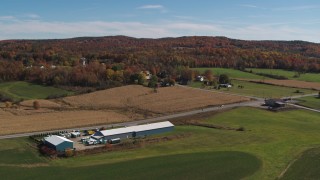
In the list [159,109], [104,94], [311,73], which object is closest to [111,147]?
[159,109]

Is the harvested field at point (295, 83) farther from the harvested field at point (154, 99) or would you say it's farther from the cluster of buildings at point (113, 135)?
the cluster of buildings at point (113, 135)

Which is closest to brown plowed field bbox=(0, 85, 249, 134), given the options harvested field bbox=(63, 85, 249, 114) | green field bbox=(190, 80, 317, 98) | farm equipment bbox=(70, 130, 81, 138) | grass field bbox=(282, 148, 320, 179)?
harvested field bbox=(63, 85, 249, 114)

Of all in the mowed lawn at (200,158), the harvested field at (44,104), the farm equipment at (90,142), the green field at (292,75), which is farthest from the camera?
the green field at (292,75)

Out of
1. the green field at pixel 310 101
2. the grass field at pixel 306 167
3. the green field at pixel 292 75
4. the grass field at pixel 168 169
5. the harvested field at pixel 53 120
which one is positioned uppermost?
the green field at pixel 292 75

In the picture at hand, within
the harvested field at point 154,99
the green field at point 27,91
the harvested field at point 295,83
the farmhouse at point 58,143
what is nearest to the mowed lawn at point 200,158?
the farmhouse at point 58,143

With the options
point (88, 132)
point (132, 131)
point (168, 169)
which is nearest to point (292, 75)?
point (132, 131)

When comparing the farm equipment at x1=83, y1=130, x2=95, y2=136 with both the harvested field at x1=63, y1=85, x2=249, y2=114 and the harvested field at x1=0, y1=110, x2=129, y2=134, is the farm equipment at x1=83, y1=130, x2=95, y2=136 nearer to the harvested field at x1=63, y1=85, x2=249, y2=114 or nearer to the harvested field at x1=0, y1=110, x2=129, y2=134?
the harvested field at x1=0, y1=110, x2=129, y2=134

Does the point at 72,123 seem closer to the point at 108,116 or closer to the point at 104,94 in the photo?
the point at 108,116

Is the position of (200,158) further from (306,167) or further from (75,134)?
(75,134)
